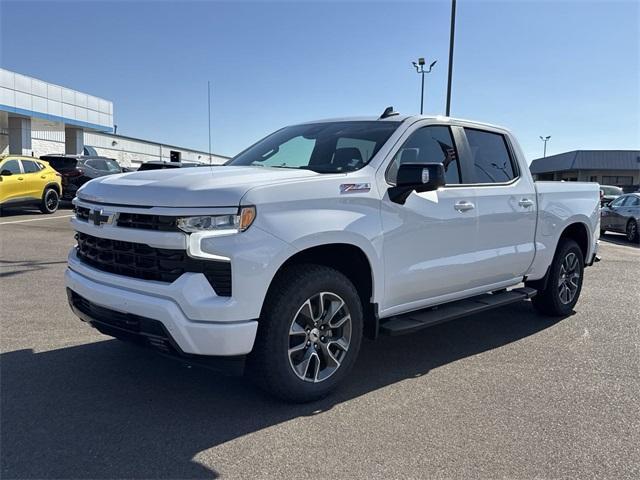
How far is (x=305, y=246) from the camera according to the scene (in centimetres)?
338

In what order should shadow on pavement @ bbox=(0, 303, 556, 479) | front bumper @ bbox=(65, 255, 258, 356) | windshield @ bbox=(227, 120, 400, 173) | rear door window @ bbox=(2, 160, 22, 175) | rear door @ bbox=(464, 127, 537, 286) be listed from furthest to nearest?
rear door window @ bbox=(2, 160, 22, 175)
rear door @ bbox=(464, 127, 537, 286)
windshield @ bbox=(227, 120, 400, 173)
front bumper @ bbox=(65, 255, 258, 356)
shadow on pavement @ bbox=(0, 303, 556, 479)

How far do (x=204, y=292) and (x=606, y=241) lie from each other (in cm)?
1544

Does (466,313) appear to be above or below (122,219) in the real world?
below

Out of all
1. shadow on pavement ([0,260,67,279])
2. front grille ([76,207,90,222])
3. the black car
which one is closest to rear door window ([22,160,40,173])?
the black car

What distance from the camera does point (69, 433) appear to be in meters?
3.11

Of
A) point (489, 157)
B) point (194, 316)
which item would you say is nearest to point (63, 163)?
point (489, 157)

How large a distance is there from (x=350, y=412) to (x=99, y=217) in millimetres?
2049

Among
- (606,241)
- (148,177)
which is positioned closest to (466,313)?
(148,177)

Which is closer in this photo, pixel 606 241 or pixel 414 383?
pixel 414 383

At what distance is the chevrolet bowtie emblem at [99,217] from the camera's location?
11.4ft

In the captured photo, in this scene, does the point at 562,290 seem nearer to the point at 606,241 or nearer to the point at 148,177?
the point at 148,177

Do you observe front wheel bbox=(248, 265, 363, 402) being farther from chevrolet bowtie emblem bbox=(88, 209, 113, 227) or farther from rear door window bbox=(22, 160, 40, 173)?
rear door window bbox=(22, 160, 40, 173)

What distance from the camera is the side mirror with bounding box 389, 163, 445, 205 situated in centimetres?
374

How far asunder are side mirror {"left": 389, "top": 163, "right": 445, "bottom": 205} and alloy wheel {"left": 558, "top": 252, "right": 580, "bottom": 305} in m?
2.85
